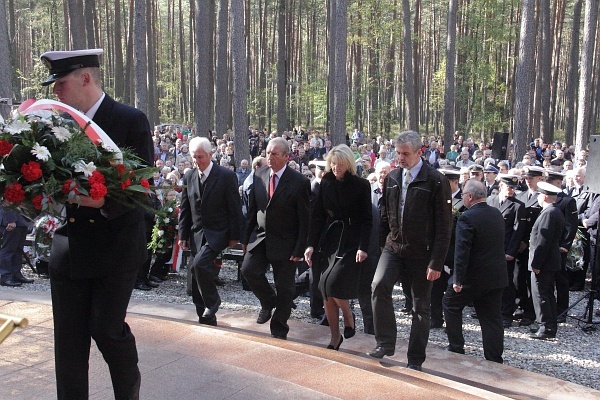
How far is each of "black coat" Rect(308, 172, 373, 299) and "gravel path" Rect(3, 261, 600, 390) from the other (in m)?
1.89

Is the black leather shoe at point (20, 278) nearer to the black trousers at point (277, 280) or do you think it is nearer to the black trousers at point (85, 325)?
the black trousers at point (277, 280)

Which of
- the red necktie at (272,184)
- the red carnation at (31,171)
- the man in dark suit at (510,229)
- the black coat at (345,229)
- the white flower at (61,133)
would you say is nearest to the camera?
the red carnation at (31,171)

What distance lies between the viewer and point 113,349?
3.24m

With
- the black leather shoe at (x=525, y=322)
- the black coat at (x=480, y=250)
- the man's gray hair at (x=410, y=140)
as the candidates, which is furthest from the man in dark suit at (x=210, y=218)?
the black leather shoe at (x=525, y=322)

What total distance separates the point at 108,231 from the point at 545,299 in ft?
20.6

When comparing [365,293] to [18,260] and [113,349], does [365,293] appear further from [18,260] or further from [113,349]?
[18,260]

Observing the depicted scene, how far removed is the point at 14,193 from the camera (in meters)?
2.81

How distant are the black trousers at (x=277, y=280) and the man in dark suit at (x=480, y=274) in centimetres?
171

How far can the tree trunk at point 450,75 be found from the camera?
28.7m

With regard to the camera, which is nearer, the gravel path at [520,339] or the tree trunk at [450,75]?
the gravel path at [520,339]

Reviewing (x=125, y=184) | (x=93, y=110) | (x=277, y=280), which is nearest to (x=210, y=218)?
(x=277, y=280)

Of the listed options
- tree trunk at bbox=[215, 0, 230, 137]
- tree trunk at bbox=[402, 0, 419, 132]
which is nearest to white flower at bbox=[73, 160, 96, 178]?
tree trunk at bbox=[215, 0, 230, 137]

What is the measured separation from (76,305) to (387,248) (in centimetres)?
317

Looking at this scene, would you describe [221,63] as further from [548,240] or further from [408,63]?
[548,240]
